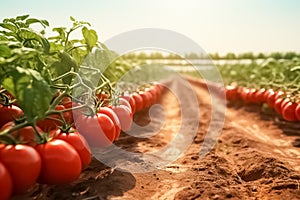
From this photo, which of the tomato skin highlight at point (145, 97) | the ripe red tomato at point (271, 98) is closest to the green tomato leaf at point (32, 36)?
the tomato skin highlight at point (145, 97)

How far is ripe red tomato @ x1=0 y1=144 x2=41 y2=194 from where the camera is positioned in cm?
247

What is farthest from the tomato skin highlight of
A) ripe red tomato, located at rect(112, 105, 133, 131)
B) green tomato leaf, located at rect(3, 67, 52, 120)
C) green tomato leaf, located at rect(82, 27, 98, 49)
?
green tomato leaf, located at rect(3, 67, 52, 120)

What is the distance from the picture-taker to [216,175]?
386 cm

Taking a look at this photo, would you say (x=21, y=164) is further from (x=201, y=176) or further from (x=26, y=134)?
(x=201, y=176)

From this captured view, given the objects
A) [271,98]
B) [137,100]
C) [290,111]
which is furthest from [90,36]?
[271,98]

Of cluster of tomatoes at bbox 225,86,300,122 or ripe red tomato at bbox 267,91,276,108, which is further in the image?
ripe red tomato at bbox 267,91,276,108

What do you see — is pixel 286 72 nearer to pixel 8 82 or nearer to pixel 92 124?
pixel 92 124

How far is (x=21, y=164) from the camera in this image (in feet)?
8.14

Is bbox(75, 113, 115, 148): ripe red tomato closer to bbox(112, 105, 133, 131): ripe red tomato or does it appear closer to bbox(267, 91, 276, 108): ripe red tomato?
bbox(112, 105, 133, 131): ripe red tomato

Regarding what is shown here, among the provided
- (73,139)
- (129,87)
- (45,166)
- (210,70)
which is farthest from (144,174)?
(210,70)

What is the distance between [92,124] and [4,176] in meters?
1.29

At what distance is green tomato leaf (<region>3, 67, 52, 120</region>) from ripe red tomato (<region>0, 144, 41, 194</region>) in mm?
222

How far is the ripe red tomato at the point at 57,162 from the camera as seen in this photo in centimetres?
270

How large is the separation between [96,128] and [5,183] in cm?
131
